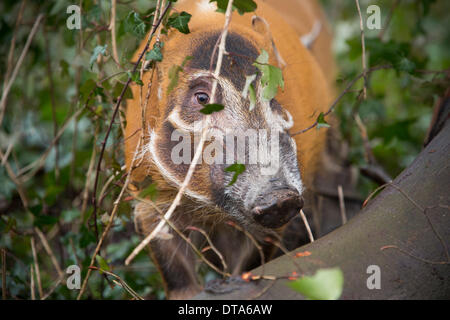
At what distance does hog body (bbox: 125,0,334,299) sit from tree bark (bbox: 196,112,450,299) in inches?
12.9

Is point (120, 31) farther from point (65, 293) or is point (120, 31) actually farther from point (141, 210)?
point (65, 293)

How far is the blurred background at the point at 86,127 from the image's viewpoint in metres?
2.16

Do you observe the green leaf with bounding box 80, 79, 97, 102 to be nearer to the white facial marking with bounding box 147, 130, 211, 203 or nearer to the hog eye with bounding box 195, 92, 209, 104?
the white facial marking with bounding box 147, 130, 211, 203

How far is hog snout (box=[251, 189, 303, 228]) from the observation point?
1727 millimetres

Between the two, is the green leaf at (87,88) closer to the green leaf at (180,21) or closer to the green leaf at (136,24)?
the green leaf at (136,24)

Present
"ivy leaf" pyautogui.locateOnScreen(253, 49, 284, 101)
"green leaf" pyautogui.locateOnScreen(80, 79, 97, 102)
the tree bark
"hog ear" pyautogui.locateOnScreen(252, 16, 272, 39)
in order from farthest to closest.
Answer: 1. "hog ear" pyautogui.locateOnScreen(252, 16, 272, 39)
2. "green leaf" pyautogui.locateOnScreen(80, 79, 97, 102)
3. "ivy leaf" pyautogui.locateOnScreen(253, 49, 284, 101)
4. the tree bark

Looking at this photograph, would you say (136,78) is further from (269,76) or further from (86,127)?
(86,127)

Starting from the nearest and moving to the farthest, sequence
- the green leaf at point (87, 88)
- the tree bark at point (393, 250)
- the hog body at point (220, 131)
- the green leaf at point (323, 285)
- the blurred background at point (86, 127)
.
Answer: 1. the green leaf at point (323, 285)
2. the tree bark at point (393, 250)
3. the hog body at point (220, 131)
4. the green leaf at point (87, 88)
5. the blurred background at point (86, 127)

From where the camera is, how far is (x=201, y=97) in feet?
6.76

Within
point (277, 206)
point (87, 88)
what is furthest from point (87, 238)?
point (277, 206)

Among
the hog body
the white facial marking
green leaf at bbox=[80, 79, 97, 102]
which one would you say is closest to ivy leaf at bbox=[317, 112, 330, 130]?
the hog body

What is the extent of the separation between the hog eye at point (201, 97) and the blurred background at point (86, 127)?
33cm

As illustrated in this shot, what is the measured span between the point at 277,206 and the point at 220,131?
1.44ft

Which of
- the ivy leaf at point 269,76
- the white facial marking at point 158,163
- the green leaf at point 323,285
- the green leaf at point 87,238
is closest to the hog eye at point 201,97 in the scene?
the white facial marking at point 158,163
